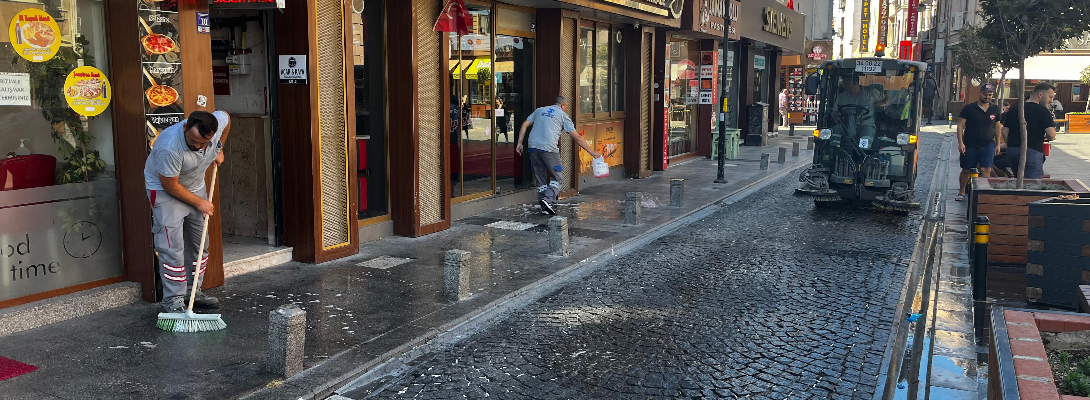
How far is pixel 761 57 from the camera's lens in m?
30.4

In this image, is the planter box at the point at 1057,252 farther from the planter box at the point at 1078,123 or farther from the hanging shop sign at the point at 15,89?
the planter box at the point at 1078,123

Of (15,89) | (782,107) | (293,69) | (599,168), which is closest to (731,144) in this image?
(599,168)

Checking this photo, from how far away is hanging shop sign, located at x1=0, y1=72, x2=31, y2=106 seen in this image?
20.9 ft

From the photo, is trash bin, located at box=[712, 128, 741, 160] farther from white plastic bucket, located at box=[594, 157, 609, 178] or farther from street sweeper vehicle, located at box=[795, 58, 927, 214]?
white plastic bucket, located at box=[594, 157, 609, 178]

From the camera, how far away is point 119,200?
285 inches

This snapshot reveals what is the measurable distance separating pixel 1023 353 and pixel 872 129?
990cm

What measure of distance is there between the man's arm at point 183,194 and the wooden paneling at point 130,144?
0.68 m

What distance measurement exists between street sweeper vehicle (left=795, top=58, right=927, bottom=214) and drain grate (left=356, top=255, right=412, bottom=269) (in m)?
7.39

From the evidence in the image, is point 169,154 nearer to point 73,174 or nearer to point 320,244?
point 73,174

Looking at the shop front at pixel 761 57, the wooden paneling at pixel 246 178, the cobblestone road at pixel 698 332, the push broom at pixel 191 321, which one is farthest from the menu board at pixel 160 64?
the shop front at pixel 761 57

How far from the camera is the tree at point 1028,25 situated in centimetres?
966

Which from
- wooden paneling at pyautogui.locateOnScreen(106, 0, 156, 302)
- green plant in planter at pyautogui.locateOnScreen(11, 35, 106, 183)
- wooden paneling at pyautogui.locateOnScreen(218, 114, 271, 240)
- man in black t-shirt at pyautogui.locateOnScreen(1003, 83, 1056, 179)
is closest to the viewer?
green plant in planter at pyautogui.locateOnScreen(11, 35, 106, 183)

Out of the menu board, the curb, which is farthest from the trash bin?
the menu board

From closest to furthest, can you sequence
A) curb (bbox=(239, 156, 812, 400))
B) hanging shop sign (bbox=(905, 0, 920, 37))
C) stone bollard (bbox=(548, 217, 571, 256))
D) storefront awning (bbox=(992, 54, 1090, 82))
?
curb (bbox=(239, 156, 812, 400)), stone bollard (bbox=(548, 217, 571, 256)), storefront awning (bbox=(992, 54, 1090, 82)), hanging shop sign (bbox=(905, 0, 920, 37))
